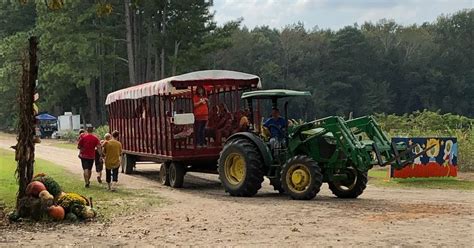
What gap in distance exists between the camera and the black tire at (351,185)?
1522cm

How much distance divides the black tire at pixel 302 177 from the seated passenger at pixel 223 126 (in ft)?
12.2

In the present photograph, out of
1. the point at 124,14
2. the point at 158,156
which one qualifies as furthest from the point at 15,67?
the point at 158,156

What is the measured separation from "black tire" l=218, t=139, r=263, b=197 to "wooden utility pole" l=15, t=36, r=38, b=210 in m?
5.08

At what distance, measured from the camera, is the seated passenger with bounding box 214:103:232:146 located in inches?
723

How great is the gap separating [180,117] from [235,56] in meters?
70.7

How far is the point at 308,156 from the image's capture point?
1524 centimetres

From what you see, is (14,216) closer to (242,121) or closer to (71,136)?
(242,121)

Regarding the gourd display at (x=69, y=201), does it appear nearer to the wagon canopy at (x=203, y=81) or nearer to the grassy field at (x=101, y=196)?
the grassy field at (x=101, y=196)

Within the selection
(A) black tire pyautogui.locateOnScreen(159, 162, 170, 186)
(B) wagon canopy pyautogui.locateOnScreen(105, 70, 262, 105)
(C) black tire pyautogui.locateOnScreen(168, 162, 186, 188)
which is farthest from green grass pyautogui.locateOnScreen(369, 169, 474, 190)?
(A) black tire pyautogui.locateOnScreen(159, 162, 170, 186)

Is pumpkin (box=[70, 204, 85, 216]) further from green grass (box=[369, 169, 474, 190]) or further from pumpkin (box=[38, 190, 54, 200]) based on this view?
green grass (box=[369, 169, 474, 190])

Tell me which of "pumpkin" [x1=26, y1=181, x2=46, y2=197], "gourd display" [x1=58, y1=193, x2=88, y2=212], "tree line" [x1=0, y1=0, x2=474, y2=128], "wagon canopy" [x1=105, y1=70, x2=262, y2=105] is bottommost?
"gourd display" [x1=58, y1=193, x2=88, y2=212]

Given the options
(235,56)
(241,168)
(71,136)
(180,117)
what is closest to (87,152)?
(180,117)

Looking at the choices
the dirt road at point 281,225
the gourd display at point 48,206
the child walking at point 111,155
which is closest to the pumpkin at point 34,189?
the gourd display at point 48,206

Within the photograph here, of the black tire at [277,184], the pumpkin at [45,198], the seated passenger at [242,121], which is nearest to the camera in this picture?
the pumpkin at [45,198]
